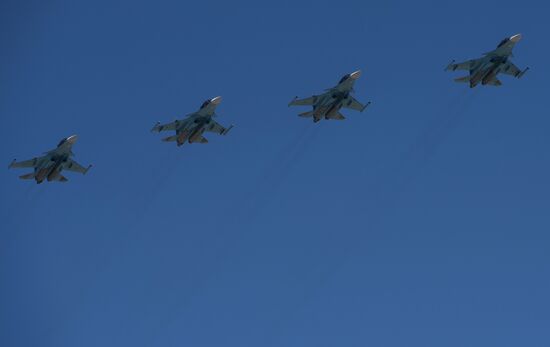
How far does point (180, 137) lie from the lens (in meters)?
161

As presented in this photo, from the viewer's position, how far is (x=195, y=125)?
160875mm

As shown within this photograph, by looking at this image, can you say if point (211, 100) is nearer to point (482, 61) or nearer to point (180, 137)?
point (180, 137)

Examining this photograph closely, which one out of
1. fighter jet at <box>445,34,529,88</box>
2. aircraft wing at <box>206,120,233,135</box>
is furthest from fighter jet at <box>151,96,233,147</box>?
fighter jet at <box>445,34,529,88</box>

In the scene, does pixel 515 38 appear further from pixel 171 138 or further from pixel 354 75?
pixel 171 138

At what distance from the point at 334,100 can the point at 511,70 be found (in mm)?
22927

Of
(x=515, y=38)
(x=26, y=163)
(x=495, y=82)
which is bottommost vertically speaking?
(x=26, y=163)

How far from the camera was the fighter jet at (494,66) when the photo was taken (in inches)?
6117

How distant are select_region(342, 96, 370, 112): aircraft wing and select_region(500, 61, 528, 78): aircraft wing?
18304mm

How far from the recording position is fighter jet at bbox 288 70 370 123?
158 m

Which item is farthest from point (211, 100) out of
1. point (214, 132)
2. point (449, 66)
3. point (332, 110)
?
point (449, 66)

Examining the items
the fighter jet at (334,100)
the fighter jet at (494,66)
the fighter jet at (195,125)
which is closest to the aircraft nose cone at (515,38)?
the fighter jet at (494,66)

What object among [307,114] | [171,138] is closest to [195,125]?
[171,138]

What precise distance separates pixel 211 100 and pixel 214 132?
4.40 m

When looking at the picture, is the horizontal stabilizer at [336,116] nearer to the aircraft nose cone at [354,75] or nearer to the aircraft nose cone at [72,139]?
the aircraft nose cone at [354,75]
